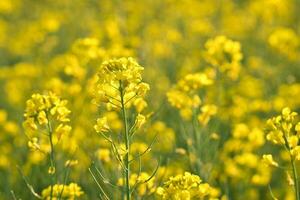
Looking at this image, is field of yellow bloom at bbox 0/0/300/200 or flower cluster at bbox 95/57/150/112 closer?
flower cluster at bbox 95/57/150/112

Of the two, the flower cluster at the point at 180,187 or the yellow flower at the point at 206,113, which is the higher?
the yellow flower at the point at 206,113

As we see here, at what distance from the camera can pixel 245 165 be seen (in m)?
4.75

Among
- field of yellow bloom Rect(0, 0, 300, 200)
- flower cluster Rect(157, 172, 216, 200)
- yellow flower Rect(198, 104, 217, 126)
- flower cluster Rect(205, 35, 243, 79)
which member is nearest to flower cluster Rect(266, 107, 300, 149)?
field of yellow bloom Rect(0, 0, 300, 200)

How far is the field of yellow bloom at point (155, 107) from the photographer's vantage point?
10.2ft

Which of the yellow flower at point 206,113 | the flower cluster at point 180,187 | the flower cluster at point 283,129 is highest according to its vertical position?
the yellow flower at point 206,113

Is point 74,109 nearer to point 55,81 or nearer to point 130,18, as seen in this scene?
point 55,81

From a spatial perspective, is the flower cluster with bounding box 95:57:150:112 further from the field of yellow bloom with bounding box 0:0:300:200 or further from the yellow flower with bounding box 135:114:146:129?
the yellow flower with bounding box 135:114:146:129

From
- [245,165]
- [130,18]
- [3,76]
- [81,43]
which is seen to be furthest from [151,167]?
[130,18]

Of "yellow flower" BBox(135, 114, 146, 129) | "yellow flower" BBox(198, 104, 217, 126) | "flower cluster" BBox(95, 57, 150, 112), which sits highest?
"yellow flower" BBox(198, 104, 217, 126)

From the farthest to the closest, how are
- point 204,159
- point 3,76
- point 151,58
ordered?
point 151,58 < point 3,76 < point 204,159

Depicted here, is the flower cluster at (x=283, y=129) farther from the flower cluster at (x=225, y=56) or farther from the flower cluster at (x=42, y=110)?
the flower cluster at (x=225, y=56)

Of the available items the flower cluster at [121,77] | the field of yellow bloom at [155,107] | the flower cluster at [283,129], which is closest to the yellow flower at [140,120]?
the field of yellow bloom at [155,107]

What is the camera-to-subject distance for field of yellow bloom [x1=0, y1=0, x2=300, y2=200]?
3.12 m

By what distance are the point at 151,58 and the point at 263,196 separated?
130 inches
